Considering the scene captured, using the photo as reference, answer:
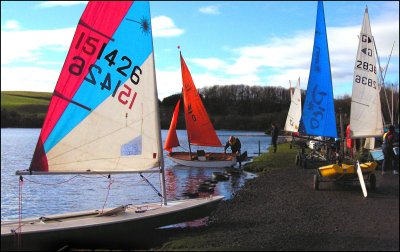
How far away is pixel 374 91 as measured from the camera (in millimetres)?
16703

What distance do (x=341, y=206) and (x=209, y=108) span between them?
141938mm

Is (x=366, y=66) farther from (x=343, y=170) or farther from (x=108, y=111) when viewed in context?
(x=108, y=111)

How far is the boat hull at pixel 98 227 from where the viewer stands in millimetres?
10547

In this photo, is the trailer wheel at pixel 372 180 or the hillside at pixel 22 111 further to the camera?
the hillside at pixel 22 111

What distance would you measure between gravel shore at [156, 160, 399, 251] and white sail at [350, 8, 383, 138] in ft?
7.18

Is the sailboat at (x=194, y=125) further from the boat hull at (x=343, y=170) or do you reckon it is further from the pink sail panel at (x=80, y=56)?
the pink sail panel at (x=80, y=56)

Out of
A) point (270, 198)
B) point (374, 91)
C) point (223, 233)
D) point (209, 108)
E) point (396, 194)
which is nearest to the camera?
point (396, 194)

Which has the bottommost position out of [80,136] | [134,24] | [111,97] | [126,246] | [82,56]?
[126,246]

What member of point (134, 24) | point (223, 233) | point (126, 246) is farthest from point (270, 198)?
point (134, 24)

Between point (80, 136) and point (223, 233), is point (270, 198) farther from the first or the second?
point (80, 136)

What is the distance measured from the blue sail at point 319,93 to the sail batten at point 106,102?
22.7 ft

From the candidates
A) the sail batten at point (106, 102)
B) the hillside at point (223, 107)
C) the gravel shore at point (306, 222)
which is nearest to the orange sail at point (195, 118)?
the gravel shore at point (306, 222)

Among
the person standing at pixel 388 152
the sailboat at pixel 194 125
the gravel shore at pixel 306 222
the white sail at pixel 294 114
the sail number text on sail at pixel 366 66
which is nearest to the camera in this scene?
the gravel shore at pixel 306 222

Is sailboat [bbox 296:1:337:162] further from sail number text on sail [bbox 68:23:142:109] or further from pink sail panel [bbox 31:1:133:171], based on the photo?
pink sail panel [bbox 31:1:133:171]
